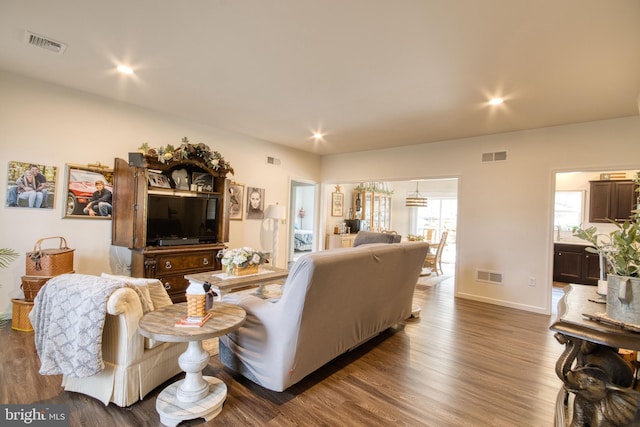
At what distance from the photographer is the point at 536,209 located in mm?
4578

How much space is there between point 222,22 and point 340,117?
238cm

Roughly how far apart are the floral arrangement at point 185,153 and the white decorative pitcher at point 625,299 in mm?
4414

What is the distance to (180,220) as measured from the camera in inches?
173

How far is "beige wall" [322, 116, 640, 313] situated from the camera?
4203 millimetres

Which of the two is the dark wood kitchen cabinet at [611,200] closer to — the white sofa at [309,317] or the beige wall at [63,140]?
the white sofa at [309,317]

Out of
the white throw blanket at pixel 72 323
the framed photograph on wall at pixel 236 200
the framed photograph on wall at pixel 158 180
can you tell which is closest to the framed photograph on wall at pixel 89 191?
the framed photograph on wall at pixel 158 180

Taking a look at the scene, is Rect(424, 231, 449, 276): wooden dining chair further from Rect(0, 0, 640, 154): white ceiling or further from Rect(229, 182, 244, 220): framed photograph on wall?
Rect(229, 182, 244, 220): framed photograph on wall

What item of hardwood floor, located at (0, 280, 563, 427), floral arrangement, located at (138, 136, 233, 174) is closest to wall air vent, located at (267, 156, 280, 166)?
floral arrangement, located at (138, 136, 233, 174)

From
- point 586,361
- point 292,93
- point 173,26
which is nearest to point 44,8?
point 173,26

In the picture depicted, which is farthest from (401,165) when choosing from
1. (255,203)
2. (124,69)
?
(124,69)

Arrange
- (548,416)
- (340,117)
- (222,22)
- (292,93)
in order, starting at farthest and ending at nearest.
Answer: (340,117) < (292,93) < (222,22) < (548,416)

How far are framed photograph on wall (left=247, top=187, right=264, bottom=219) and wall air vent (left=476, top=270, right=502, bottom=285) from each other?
4.16 meters

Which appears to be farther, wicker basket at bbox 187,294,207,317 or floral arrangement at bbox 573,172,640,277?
wicker basket at bbox 187,294,207,317

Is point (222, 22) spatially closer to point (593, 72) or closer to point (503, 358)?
point (593, 72)
